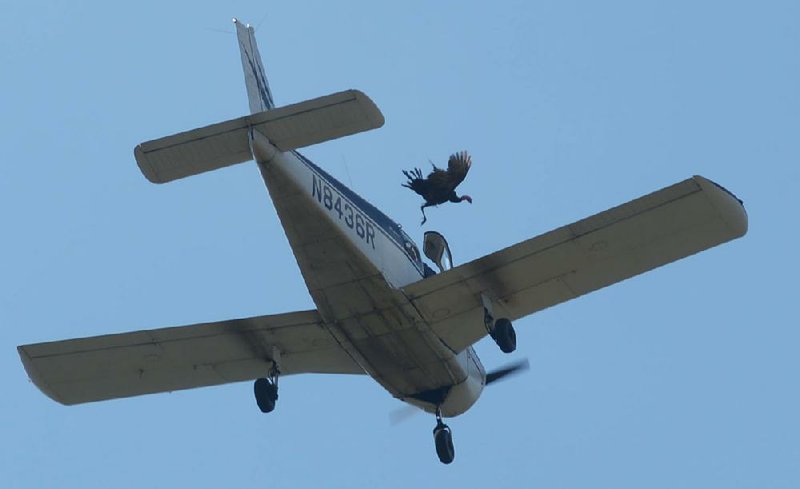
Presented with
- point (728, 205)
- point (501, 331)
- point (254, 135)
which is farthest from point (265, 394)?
point (728, 205)

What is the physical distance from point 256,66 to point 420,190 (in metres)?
3.07

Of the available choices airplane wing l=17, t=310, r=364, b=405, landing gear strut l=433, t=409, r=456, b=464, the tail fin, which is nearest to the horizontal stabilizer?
the tail fin

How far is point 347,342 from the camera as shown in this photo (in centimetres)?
2236

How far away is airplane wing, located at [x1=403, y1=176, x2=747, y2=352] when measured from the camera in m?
21.4

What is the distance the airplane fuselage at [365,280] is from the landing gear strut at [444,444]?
444 millimetres

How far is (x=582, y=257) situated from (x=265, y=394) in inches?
182

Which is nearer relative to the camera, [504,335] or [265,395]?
[504,335]

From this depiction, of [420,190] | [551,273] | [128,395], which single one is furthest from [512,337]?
[128,395]

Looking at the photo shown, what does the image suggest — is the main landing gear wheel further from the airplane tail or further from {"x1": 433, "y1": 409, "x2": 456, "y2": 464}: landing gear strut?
the airplane tail

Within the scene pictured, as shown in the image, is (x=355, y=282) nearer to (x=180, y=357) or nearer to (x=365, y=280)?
(x=365, y=280)

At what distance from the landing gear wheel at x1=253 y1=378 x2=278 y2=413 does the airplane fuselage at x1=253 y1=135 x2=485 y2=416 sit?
1.14 metres

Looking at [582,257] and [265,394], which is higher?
[582,257]

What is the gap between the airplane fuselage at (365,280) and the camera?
20469 millimetres

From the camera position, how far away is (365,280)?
21.5m
